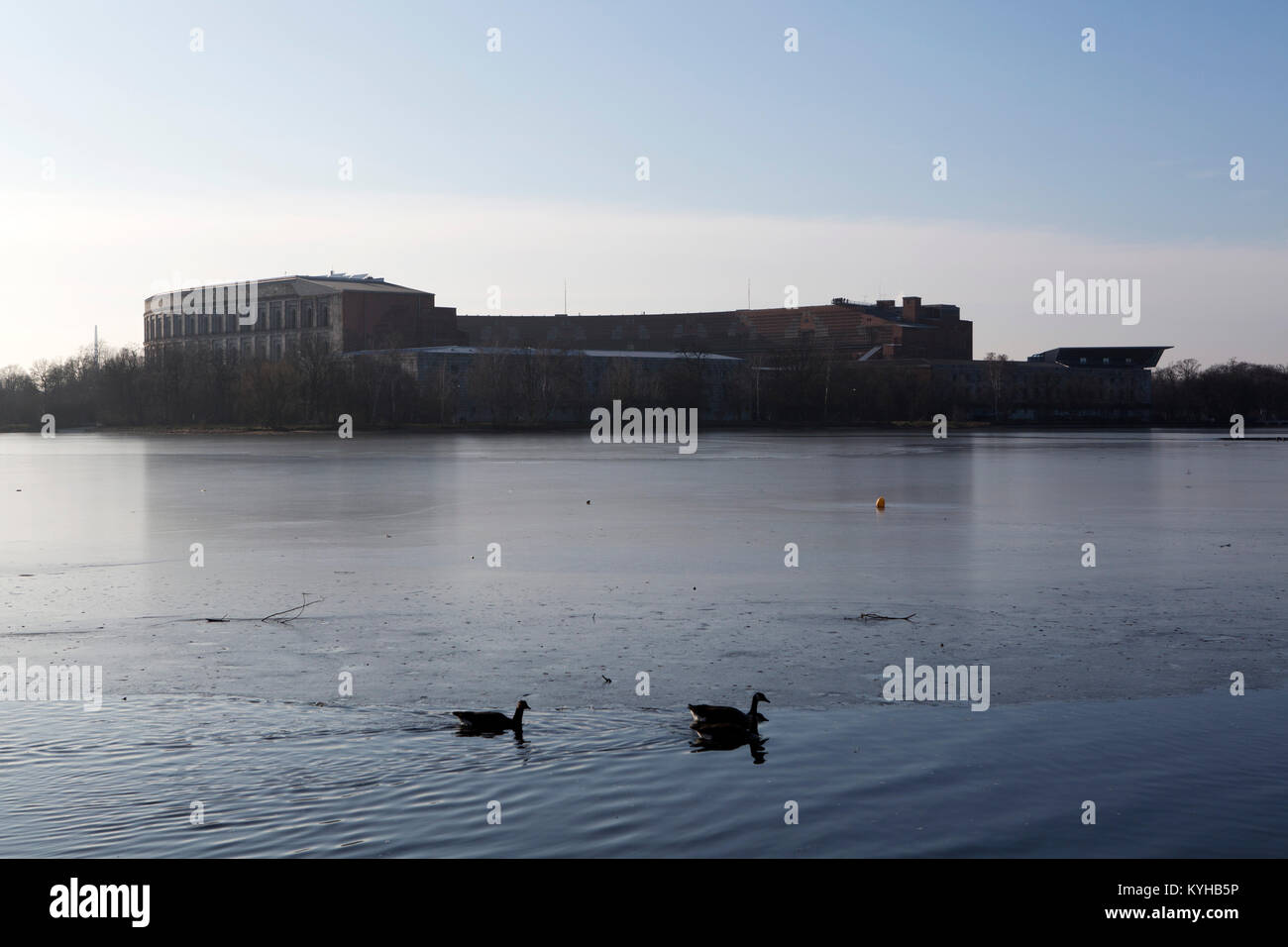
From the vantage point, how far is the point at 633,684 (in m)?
13.0

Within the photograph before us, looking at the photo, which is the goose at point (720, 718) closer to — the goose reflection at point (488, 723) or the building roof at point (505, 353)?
the goose reflection at point (488, 723)

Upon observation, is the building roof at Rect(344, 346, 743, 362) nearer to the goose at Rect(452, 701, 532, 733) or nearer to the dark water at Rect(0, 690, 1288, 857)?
the dark water at Rect(0, 690, 1288, 857)

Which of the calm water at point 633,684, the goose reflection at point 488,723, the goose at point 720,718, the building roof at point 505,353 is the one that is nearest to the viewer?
the calm water at point 633,684

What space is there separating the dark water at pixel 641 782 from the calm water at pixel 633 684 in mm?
36

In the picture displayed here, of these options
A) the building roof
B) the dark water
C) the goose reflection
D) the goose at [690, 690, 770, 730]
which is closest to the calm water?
the dark water

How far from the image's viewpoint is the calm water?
29.2 ft

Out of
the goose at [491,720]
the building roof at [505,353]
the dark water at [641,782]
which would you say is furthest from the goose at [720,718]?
the building roof at [505,353]

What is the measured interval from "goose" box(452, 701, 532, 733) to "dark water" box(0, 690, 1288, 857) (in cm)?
15

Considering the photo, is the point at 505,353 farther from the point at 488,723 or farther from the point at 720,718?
the point at 720,718

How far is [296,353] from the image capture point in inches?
6240

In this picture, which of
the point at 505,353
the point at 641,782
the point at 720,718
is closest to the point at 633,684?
the point at 720,718

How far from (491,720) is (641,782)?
181 cm

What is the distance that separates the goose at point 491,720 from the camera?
11.1 m
